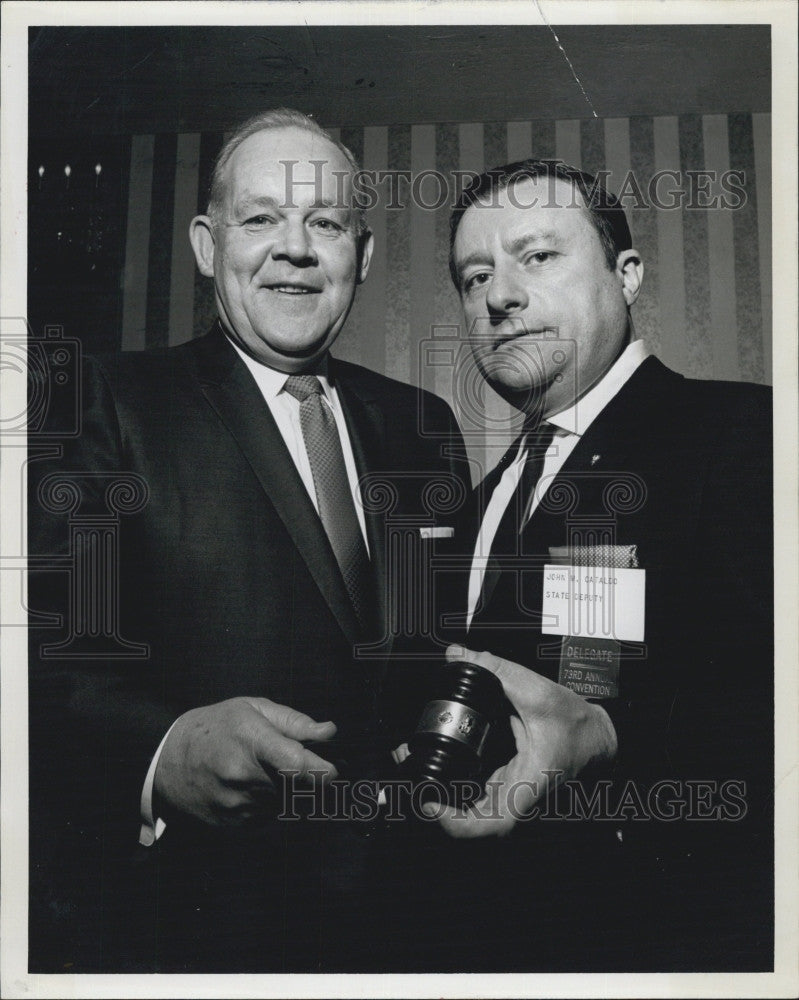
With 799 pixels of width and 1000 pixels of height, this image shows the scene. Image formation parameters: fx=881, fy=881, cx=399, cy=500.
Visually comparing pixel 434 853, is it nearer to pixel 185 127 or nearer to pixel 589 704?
pixel 589 704

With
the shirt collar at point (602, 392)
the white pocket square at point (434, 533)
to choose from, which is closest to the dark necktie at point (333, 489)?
the white pocket square at point (434, 533)

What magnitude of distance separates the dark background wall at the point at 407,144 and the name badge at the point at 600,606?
419 mm

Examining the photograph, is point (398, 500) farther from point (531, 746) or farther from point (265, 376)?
point (531, 746)

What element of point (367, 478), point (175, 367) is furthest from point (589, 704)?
point (175, 367)

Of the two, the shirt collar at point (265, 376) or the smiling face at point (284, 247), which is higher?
the smiling face at point (284, 247)

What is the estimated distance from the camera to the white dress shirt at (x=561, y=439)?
6.28 ft

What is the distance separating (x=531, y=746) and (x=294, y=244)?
46.7 inches

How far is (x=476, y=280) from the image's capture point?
1943mm

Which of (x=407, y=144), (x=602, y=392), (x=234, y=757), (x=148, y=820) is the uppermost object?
(x=407, y=144)

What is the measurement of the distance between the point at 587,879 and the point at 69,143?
6.54 ft

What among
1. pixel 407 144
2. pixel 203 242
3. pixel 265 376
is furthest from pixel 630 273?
pixel 203 242

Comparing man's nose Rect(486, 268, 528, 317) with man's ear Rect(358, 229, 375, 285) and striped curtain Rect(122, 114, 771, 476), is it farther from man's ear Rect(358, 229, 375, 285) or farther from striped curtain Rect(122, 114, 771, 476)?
man's ear Rect(358, 229, 375, 285)

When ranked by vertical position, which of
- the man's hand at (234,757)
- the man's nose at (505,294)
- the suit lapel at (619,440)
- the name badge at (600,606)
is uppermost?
the man's nose at (505,294)

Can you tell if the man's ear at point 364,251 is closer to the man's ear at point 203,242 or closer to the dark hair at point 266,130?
the dark hair at point 266,130
